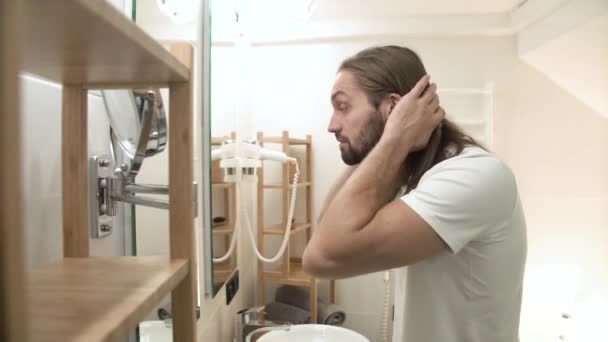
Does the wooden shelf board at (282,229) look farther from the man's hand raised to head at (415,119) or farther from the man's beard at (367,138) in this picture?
the man's hand raised to head at (415,119)

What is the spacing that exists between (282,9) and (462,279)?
6.19ft

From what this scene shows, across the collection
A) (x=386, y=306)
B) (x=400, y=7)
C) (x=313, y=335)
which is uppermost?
(x=400, y=7)

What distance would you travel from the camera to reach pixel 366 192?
30.3 inches

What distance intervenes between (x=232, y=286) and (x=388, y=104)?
102 cm

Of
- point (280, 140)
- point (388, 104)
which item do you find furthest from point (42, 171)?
point (280, 140)

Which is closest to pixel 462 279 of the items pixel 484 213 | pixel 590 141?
pixel 484 213

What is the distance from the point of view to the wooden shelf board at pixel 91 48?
25 cm

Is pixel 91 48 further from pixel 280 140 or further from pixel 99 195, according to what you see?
pixel 280 140

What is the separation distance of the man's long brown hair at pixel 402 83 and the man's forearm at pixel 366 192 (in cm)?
13

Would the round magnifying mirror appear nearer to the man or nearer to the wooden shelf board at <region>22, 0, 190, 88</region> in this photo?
the wooden shelf board at <region>22, 0, 190, 88</region>

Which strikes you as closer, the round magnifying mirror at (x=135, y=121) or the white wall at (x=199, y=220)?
→ the round magnifying mirror at (x=135, y=121)

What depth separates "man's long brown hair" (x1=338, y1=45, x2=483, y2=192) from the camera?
36.1 inches

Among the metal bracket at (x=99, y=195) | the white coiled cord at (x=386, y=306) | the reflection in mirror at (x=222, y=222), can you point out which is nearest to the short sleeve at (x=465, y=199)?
the metal bracket at (x=99, y=195)

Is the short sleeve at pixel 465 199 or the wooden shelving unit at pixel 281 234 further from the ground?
the short sleeve at pixel 465 199
